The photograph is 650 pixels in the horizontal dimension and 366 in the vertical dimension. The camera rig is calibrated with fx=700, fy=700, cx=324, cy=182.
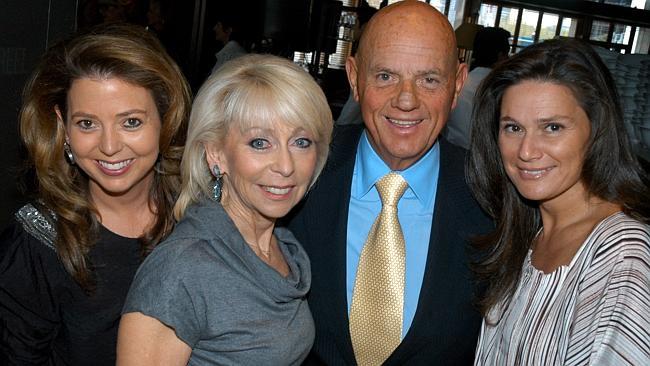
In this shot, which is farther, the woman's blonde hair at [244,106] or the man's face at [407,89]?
the man's face at [407,89]

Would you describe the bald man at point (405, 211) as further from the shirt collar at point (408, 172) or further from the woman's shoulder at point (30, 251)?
the woman's shoulder at point (30, 251)

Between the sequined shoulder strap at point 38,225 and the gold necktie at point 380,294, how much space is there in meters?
0.88

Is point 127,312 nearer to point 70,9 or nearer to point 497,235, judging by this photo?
point 497,235

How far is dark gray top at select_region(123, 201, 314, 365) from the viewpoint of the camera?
1564mm

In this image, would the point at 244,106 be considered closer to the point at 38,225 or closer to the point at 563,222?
the point at 38,225

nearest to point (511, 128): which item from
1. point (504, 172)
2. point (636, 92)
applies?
point (504, 172)

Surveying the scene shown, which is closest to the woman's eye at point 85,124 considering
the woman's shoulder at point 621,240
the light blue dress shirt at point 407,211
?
the light blue dress shirt at point 407,211

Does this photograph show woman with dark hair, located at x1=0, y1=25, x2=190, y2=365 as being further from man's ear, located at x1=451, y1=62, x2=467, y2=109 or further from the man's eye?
man's ear, located at x1=451, y1=62, x2=467, y2=109

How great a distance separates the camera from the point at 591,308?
5.33 feet

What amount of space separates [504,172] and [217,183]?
3.01 feet

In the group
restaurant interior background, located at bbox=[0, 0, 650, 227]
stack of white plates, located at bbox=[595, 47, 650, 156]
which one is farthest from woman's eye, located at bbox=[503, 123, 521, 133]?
stack of white plates, located at bbox=[595, 47, 650, 156]

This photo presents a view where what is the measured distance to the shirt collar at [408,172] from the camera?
220cm

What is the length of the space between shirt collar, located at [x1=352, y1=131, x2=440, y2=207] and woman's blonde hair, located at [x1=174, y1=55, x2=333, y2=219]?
416 mm

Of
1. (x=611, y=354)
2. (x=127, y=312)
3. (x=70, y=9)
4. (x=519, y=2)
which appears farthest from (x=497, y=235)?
(x=519, y=2)
